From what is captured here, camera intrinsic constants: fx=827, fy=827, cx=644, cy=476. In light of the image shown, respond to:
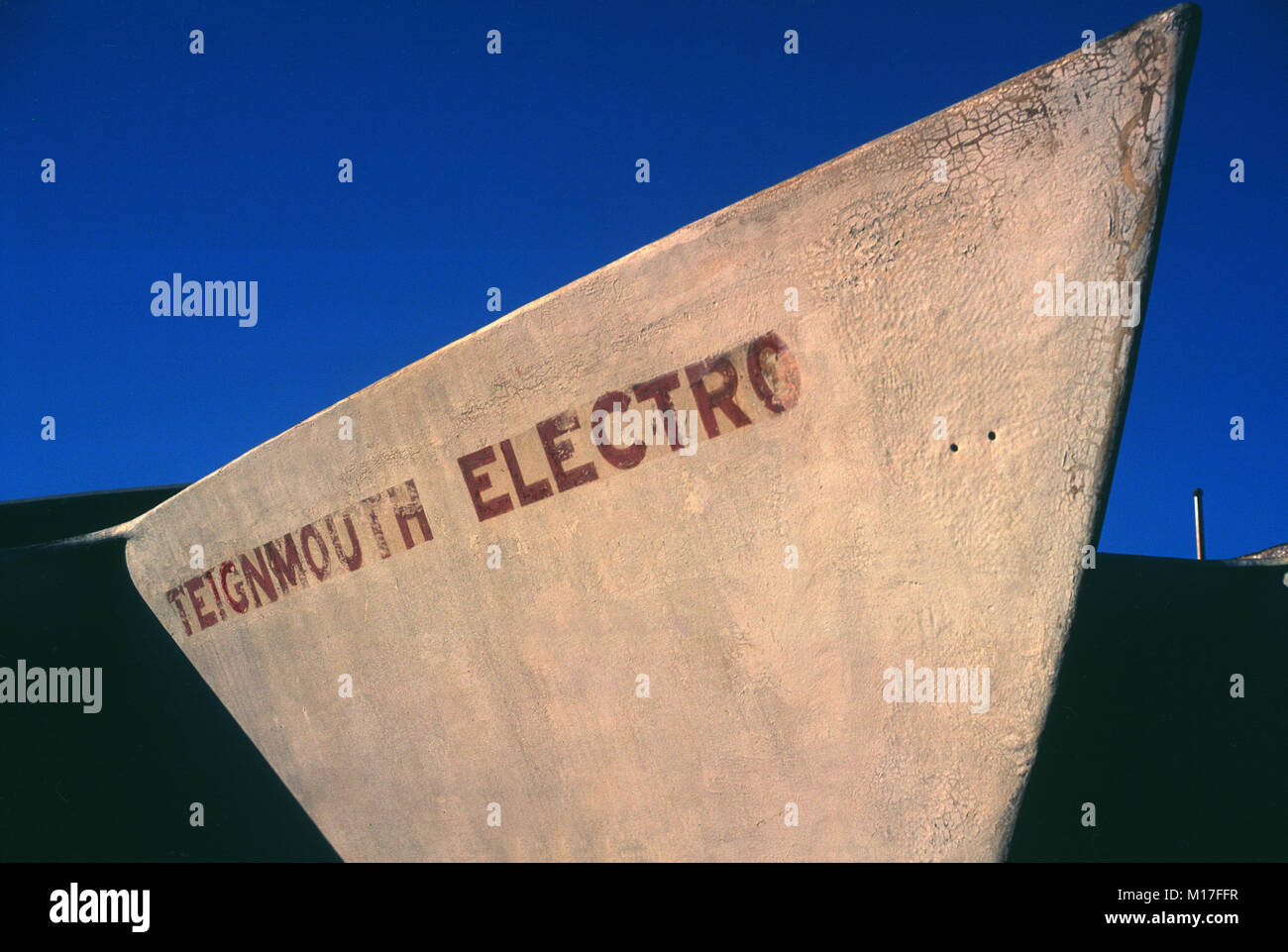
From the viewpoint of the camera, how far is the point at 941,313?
2377mm

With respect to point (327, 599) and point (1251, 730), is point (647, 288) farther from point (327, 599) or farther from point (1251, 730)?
point (1251, 730)

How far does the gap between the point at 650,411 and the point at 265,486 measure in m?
2.20

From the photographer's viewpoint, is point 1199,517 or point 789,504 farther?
point 1199,517

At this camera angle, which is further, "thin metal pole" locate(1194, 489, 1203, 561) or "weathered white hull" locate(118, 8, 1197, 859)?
"thin metal pole" locate(1194, 489, 1203, 561)

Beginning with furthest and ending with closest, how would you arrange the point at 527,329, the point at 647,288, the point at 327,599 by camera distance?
the point at 327,599 < the point at 527,329 < the point at 647,288

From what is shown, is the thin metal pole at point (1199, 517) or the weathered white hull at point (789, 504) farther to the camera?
the thin metal pole at point (1199, 517)

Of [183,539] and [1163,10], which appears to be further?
[183,539]

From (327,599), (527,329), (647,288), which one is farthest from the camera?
(327,599)

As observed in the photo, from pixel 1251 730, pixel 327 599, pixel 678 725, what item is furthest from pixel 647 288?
pixel 1251 730

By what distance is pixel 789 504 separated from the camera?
258 centimetres

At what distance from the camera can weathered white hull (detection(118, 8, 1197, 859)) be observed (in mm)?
2240

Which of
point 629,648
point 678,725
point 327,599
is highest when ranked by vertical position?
point 327,599

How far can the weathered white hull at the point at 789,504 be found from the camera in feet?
7.35

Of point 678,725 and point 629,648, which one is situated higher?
point 629,648
